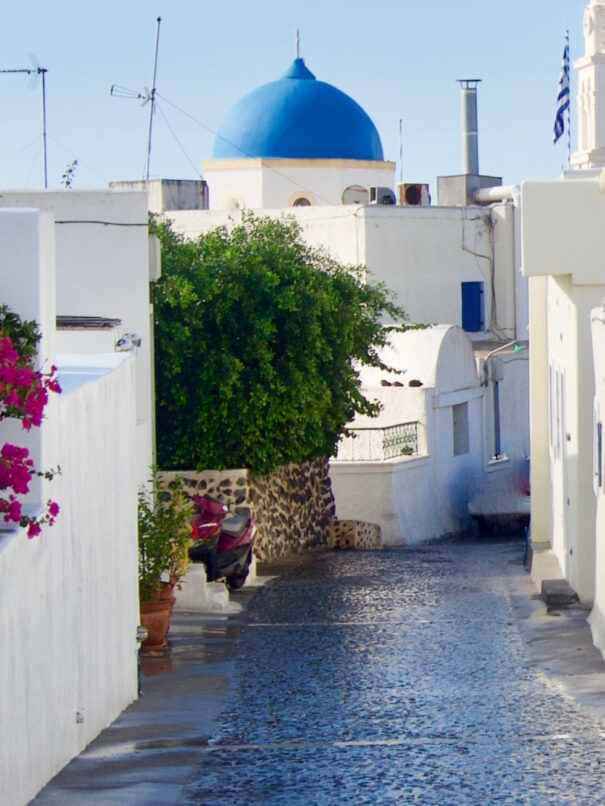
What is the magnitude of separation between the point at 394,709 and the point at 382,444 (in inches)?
731

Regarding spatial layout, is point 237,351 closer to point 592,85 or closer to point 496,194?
point 592,85

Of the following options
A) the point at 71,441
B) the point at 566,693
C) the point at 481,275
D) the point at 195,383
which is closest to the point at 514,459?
the point at 481,275

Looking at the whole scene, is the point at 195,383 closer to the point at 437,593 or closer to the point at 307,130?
the point at 437,593

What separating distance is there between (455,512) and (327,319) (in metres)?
9.83

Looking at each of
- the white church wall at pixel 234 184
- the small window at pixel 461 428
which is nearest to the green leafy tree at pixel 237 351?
the small window at pixel 461 428

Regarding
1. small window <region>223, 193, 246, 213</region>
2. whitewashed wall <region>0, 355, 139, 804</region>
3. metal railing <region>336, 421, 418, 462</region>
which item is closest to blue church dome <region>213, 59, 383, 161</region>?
small window <region>223, 193, 246, 213</region>

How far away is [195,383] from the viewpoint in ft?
69.2

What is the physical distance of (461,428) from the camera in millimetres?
32000

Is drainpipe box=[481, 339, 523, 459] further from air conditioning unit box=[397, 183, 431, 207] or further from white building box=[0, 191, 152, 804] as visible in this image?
white building box=[0, 191, 152, 804]

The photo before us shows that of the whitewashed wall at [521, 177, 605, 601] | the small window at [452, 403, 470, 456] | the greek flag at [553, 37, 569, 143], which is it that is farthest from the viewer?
the greek flag at [553, 37, 569, 143]

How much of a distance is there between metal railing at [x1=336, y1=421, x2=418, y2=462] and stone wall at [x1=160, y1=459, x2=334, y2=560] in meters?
4.34

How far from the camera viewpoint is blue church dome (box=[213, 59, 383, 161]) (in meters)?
45.0

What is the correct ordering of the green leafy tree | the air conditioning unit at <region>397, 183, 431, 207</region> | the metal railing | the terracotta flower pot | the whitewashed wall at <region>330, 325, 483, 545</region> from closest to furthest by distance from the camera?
the terracotta flower pot → the green leafy tree → the whitewashed wall at <region>330, 325, 483, 545</region> → the metal railing → the air conditioning unit at <region>397, 183, 431, 207</region>

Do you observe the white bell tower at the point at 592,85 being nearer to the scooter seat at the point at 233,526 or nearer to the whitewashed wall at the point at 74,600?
the scooter seat at the point at 233,526
